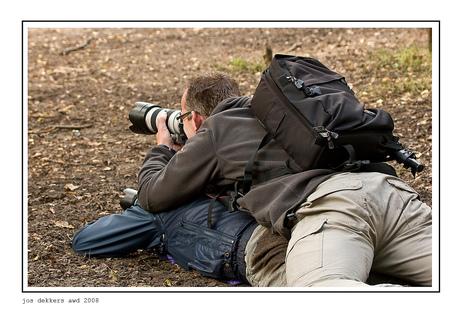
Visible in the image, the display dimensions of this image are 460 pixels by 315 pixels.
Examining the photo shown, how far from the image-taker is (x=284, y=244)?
277cm

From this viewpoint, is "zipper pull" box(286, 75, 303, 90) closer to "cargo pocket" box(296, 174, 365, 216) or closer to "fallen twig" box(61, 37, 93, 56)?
"cargo pocket" box(296, 174, 365, 216)

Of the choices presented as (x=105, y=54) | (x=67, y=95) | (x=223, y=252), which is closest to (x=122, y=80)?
(x=67, y=95)

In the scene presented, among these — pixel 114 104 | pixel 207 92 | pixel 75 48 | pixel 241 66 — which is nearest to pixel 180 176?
pixel 207 92

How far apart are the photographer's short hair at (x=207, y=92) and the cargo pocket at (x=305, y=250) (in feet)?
3.83

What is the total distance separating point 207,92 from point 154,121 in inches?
21.3

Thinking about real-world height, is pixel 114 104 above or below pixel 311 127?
above

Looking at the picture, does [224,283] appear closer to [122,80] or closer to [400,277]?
[400,277]

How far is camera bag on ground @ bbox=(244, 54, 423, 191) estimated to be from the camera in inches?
102

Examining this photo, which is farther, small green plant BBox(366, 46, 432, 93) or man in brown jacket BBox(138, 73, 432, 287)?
small green plant BBox(366, 46, 432, 93)

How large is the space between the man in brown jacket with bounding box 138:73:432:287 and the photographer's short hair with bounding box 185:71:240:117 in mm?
221

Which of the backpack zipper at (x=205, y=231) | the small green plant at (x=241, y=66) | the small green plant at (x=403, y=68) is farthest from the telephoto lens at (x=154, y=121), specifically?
the small green plant at (x=241, y=66)

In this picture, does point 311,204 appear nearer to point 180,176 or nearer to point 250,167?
point 250,167

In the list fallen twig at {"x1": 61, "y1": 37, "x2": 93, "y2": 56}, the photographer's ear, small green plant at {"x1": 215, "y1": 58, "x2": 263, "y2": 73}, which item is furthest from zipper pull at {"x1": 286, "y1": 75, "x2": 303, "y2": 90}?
fallen twig at {"x1": 61, "y1": 37, "x2": 93, "y2": 56}

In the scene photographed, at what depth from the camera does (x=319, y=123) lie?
259 centimetres
